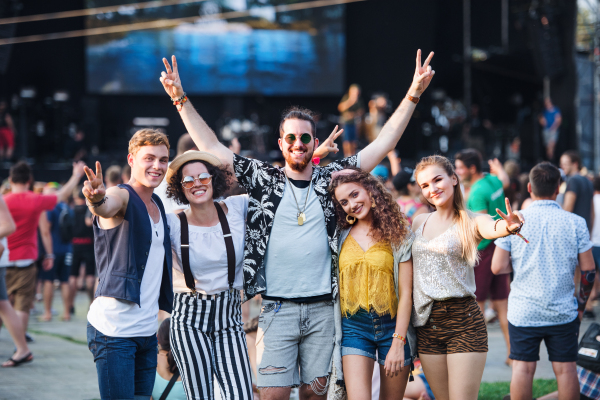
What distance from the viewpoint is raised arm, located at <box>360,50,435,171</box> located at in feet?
11.3

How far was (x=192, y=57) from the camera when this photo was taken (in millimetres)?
16547

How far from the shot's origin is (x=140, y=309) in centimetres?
291

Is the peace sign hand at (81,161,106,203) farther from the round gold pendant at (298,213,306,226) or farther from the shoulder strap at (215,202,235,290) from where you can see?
the round gold pendant at (298,213,306,226)

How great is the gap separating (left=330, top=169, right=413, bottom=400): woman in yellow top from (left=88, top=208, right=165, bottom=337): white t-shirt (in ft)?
3.01

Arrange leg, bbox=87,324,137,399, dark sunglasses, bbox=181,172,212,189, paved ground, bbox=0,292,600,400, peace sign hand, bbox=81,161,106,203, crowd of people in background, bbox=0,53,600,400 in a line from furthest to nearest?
paved ground, bbox=0,292,600,400, dark sunglasses, bbox=181,172,212,189, crowd of people in background, bbox=0,53,600,400, leg, bbox=87,324,137,399, peace sign hand, bbox=81,161,106,203

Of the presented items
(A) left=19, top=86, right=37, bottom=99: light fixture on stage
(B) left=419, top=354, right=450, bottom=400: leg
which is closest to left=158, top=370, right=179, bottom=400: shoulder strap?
(B) left=419, top=354, right=450, bottom=400: leg

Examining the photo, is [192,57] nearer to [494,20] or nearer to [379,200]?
[494,20]

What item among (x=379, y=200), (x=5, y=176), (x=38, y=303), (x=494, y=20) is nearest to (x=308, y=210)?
(x=379, y=200)

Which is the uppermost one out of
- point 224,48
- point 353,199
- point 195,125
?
point 224,48

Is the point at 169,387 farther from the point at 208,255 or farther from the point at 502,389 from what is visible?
the point at 502,389

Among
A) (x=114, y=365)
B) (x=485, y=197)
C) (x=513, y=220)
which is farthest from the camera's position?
(x=485, y=197)

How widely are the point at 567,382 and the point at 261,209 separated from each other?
2.24 meters

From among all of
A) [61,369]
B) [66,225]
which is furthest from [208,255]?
[66,225]

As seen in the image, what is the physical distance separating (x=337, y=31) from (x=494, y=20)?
164 inches
